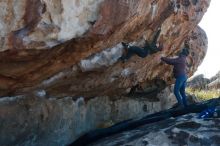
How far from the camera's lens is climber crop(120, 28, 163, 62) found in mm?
11338

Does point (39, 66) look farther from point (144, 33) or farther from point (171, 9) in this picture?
point (171, 9)

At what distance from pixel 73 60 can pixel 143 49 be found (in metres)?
2.72

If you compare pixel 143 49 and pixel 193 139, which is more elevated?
pixel 143 49

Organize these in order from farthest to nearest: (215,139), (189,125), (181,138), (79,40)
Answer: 1. (189,125)
2. (181,138)
3. (215,139)
4. (79,40)

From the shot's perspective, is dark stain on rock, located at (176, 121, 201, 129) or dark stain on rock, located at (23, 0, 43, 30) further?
dark stain on rock, located at (176, 121, 201, 129)

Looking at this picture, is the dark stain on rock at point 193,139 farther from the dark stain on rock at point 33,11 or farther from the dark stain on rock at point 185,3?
the dark stain on rock at point 185,3

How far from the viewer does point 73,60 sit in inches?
380

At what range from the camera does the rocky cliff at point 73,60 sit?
26.4ft

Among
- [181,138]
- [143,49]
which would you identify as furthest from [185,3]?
[181,138]

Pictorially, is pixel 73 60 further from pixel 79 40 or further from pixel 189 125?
pixel 189 125

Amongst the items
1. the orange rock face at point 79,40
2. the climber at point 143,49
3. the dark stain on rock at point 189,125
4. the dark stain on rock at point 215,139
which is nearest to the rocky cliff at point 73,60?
the orange rock face at point 79,40

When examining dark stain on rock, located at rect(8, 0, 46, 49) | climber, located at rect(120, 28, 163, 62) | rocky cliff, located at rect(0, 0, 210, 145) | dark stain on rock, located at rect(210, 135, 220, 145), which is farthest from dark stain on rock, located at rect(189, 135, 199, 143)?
dark stain on rock, located at rect(8, 0, 46, 49)

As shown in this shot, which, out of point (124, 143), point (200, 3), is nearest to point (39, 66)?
point (124, 143)

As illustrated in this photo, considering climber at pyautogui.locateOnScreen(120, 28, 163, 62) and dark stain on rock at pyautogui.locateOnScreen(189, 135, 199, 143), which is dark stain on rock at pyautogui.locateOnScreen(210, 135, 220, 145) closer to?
dark stain on rock at pyautogui.locateOnScreen(189, 135, 199, 143)
